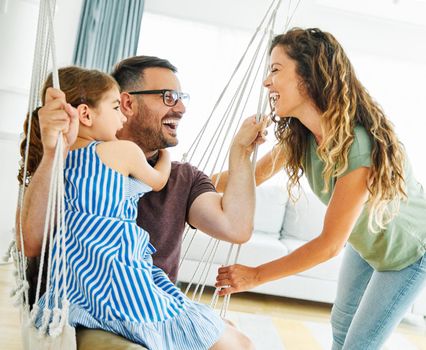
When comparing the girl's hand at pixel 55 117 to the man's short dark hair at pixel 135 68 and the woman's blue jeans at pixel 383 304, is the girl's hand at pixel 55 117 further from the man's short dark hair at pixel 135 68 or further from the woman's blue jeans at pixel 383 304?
the woman's blue jeans at pixel 383 304

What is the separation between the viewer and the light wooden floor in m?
2.79

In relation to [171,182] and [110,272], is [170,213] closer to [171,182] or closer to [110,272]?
[171,182]

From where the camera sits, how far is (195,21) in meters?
5.00

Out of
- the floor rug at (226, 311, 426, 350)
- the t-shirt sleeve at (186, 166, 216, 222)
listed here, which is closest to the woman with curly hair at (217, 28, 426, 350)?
the t-shirt sleeve at (186, 166, 216, 222)

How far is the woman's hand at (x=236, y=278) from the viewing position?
1539 mm

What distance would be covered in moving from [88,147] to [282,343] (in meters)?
2.18

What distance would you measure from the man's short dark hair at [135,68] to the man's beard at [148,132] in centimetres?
9

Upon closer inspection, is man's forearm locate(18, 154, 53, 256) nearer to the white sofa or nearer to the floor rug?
the floor rug

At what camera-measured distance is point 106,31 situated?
484 cm

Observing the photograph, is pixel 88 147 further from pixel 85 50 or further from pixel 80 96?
pixel 85 50

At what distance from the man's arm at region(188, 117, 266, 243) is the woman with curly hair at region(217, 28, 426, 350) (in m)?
0.12

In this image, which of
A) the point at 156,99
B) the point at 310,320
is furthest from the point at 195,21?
the point at 156,99

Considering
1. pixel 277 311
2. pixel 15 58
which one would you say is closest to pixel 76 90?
pixel 15 58

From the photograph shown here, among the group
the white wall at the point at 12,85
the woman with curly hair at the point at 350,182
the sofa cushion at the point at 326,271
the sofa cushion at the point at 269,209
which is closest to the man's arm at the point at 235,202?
the woman with curly hair at the point at 350,182
